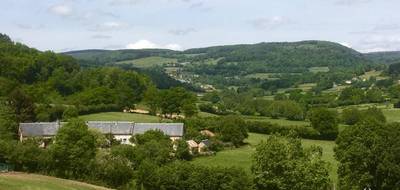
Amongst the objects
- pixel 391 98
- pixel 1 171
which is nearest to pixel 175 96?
pixel 1 171

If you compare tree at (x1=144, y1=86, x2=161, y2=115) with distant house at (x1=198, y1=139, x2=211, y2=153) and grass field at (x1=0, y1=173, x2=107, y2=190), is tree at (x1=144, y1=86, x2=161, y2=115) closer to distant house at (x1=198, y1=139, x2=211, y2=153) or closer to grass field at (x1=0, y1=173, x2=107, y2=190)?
distant house at (x1=198, y1=139, x2=211, y2=153)

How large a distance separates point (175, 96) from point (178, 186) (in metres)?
57.9

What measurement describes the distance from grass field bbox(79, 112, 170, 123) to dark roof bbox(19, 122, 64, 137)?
52.0 ft

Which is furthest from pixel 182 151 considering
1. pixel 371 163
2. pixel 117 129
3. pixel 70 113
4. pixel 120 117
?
pixel 120 117

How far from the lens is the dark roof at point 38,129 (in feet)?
254

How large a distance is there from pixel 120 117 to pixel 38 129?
23.6 metres

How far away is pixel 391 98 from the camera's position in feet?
510

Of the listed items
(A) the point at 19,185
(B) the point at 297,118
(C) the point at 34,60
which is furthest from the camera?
(C) the point at 34,60

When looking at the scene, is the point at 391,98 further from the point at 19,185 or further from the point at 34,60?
the point at 19,185

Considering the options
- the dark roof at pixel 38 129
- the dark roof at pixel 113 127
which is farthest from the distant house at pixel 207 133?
the dark roof at pixel 38 129

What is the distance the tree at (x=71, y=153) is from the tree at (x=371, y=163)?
23.7 metres

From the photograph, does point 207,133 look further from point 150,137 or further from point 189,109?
point 189,109

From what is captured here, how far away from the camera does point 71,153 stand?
53000 millimetres

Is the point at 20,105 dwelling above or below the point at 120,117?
above
